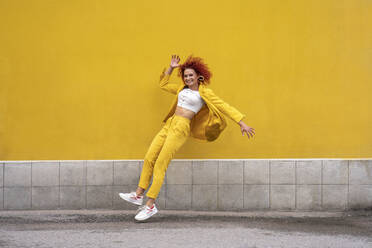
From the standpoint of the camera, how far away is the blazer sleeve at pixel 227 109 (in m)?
5.62

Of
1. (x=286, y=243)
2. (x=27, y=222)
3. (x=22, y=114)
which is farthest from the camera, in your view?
(x=22, y=114)

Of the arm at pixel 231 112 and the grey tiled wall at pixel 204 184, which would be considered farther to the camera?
the grey tiled wall at pixel 204 184

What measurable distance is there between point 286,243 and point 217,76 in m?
2.42

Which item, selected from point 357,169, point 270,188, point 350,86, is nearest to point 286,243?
point 270,188

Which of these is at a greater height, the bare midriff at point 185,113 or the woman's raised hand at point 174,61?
the woman's raised hand at point 174,61

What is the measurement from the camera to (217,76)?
645 centimetres

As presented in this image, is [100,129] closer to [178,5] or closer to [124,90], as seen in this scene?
[124,90]

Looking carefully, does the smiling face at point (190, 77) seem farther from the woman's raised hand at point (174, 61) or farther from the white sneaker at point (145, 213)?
the white sneaker at point (145, 213)

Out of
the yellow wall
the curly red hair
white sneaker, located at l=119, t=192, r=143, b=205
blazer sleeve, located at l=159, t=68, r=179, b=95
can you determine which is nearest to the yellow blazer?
blazer sleeve, located at l=159, t=68, r=179, b=95

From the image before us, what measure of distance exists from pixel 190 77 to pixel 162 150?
892mm

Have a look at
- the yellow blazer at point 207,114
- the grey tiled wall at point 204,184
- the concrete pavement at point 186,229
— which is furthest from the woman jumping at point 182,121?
the grey tiled wall at point 204,184

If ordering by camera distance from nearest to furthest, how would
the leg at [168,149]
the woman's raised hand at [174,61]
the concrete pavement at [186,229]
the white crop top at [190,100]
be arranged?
the concrete pavement at [186,229], the leg at [168,149], the white crop top at [190,100], the woman's raised hand at [174,61]

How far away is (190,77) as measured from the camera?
19.4ft

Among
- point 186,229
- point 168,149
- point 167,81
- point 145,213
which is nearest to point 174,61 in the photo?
point 167,81
